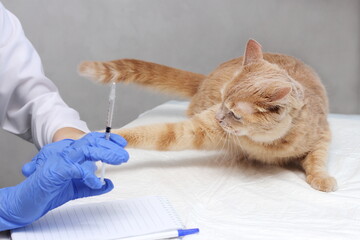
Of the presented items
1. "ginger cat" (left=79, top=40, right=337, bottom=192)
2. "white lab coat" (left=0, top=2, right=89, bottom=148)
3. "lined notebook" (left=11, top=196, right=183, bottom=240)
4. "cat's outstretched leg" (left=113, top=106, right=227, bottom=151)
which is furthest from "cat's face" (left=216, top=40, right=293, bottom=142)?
"white lab coat" (left=0, top=2, right=89, bottom=148)

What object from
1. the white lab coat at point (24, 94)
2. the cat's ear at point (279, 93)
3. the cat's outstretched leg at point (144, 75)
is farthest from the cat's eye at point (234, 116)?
the cat's outstretched leg at point (144, 75)

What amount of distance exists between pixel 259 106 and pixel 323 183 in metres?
0.29

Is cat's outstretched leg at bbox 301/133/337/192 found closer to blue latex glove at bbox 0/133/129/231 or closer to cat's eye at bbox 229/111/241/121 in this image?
cat's eye at bbox 229/111/241/121

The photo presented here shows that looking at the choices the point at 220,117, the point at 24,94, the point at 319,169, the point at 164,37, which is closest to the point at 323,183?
the point at 319,169

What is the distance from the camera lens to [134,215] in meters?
1.00

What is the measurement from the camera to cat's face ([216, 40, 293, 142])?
120cm

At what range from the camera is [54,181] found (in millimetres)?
857

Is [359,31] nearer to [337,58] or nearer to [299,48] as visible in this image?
[337,58]

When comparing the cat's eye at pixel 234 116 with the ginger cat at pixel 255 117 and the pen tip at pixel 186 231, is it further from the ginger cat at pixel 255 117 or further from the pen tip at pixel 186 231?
the pen tip at pixel 186 231

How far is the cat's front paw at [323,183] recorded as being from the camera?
1.26 m

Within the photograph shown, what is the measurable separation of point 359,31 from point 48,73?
1.63 metres

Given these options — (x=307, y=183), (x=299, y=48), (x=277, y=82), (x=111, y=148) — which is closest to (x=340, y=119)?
(x=299, y=48)

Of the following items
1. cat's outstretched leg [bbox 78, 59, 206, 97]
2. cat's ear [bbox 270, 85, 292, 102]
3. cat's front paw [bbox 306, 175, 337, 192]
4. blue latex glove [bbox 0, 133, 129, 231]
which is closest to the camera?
blue latex glove [bbox 0, 133, 129, 231]

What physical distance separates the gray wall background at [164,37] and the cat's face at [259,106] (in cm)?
107
